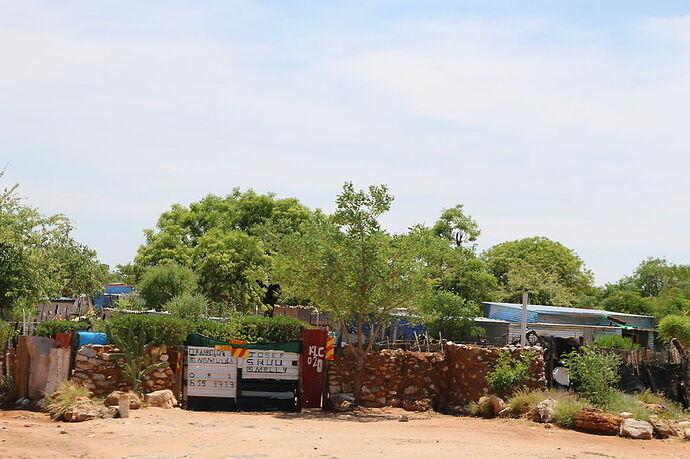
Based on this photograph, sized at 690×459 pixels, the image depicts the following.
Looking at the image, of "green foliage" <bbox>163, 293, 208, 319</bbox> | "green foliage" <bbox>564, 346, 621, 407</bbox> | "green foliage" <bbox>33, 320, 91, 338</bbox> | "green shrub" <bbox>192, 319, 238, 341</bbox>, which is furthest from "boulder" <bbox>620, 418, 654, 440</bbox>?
"green foliage" <bbox>163, 293, 208, 319</bbox>

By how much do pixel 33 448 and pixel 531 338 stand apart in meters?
17.0

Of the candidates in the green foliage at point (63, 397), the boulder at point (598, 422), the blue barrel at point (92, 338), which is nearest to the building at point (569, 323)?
the boulder at point (598, 422)

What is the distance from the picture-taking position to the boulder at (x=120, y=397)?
1648 centimetres

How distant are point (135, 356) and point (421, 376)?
24.0 feet

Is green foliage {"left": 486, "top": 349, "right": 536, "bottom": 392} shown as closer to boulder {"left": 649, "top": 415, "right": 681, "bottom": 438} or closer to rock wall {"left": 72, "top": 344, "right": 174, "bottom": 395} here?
boulder {"left": 649, "top": 415, "right": 681, "bottom": 438}

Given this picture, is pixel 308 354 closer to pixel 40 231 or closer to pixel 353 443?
pixel 353 443

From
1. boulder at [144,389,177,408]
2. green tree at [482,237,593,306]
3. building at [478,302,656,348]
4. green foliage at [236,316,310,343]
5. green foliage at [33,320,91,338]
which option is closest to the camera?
boulder at [144,389,177,408]

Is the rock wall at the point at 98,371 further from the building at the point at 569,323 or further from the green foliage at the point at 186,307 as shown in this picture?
the building at the point at 569,323

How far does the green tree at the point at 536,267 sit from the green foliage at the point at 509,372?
44.6 metres

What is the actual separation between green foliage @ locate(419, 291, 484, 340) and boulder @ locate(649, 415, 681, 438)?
14.9 meters

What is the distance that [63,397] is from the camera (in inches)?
659

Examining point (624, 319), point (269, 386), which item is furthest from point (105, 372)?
point (624, 319)

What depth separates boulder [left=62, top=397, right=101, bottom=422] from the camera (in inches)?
619

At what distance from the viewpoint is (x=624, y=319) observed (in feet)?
133
